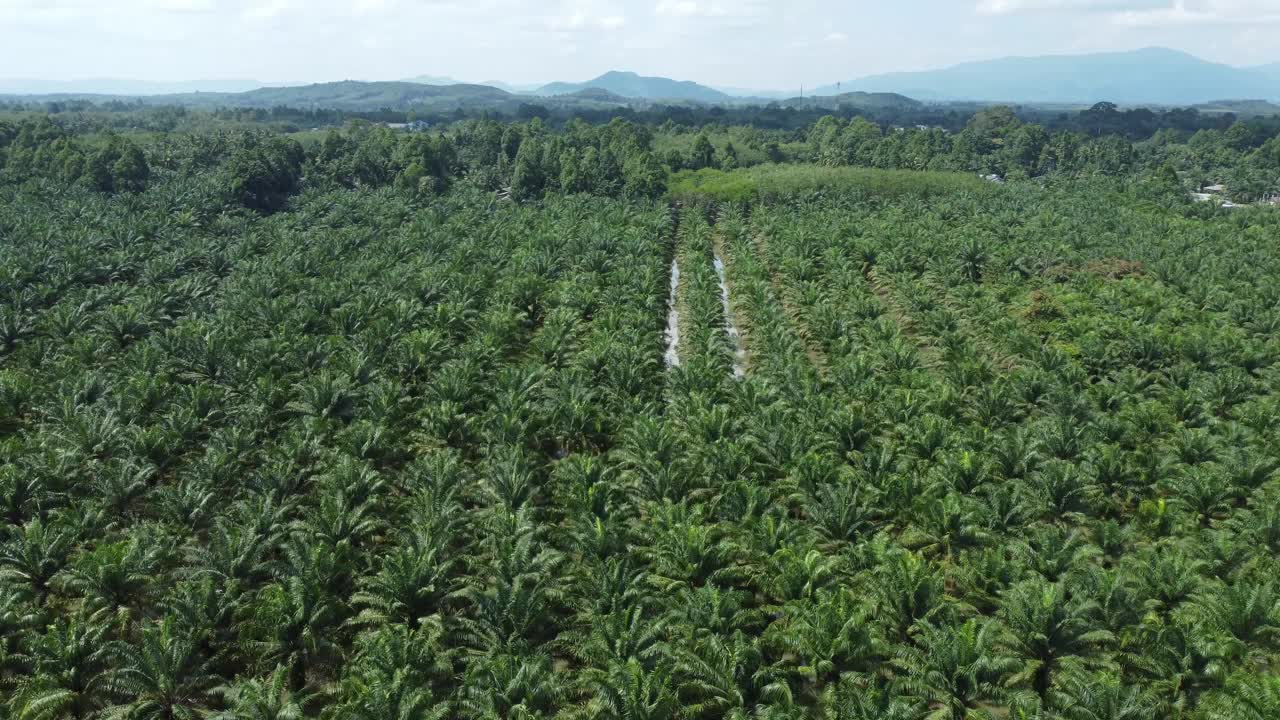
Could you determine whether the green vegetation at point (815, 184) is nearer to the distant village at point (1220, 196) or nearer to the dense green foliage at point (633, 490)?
the distant village at point (1220, 196)

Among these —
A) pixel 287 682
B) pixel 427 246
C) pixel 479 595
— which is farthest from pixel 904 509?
Answer: pixel 427 246

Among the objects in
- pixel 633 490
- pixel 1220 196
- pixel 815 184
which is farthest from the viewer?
pixel 1220 196

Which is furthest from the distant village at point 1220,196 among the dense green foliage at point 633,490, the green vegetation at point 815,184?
the dense green foliage at point 633,490

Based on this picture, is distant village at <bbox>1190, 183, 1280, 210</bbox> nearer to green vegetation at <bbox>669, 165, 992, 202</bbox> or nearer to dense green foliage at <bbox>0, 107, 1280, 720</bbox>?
green vegetation at <bbox>669, 165, 992, 202</bbox>

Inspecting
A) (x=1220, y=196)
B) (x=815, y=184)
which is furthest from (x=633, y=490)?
(x=1220, y=196)

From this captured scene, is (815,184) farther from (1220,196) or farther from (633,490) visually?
(633,490)

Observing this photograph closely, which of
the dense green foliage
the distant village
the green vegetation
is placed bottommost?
the dense green foliage

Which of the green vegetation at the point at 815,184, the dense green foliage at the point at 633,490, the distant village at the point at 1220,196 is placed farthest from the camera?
the distant village at the point at 1220,196

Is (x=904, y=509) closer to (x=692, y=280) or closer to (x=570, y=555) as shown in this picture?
(x=570, y=555)

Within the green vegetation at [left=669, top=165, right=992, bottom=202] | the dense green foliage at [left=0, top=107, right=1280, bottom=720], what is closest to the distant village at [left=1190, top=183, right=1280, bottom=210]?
the green vegetation at [left=669, top=165, right=992, bottom=202]
